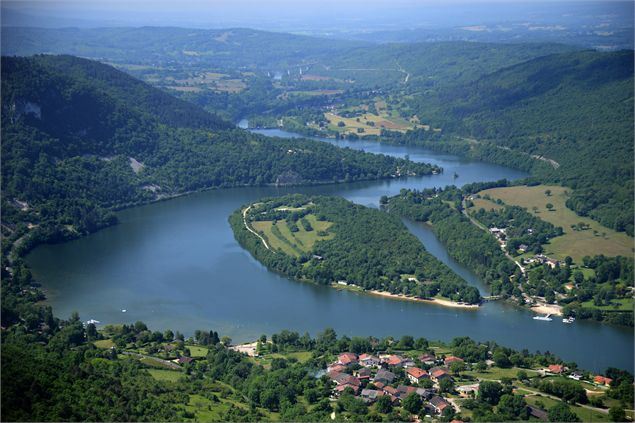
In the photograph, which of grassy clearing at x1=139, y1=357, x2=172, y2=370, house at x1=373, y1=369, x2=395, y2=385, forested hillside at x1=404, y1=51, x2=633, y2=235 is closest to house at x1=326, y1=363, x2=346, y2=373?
house at x1=373, y1=369, x2=395, y2=385

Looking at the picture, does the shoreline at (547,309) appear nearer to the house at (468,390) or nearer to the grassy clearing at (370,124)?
the house at (468,390)

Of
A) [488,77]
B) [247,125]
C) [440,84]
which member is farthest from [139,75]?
[488,77]

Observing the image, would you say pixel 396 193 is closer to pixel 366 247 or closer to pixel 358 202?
pixel 358 202

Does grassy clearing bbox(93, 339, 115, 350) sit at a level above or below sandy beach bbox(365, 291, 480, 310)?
below

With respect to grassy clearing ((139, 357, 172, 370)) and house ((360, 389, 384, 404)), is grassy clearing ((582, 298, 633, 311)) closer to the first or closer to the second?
house ((360, 389, 384, 404))

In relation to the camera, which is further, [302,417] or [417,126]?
[417,126]

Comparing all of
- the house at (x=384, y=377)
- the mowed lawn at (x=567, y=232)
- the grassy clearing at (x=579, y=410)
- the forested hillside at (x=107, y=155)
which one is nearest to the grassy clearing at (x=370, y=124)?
the forested hillside at (x=107, y=155)
